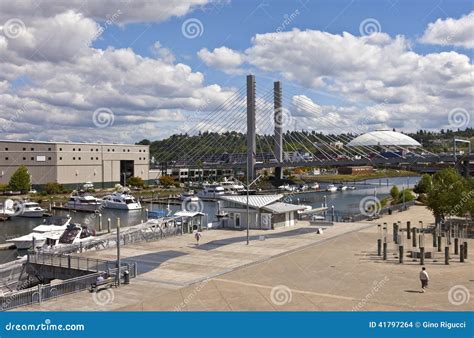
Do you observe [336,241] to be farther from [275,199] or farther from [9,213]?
[9,213]

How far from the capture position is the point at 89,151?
3863 inches

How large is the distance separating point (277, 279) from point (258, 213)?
15.5 metres

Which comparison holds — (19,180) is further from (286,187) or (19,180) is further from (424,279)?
(424,279)

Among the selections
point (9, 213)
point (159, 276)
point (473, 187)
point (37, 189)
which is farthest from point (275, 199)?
point (37, 189)

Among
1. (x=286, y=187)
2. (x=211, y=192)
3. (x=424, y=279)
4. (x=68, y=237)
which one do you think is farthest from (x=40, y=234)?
(x=286, y=187)

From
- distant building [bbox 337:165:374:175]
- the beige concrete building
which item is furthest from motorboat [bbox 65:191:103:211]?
distant building [bbox 337:165:374:175]

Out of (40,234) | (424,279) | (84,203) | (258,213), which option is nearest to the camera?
(424,279)

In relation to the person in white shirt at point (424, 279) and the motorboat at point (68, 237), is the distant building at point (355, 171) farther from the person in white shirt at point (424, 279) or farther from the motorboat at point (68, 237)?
the person in white shirt at point (424, 279)

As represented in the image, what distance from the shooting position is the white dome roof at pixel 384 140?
175m

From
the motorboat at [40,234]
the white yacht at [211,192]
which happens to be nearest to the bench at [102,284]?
the motorboat at [40,234]

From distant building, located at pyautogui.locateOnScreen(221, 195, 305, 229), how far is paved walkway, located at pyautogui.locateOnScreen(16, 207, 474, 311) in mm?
4874

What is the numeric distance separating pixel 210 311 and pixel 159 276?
19.0 ft

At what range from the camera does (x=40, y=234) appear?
40.0 m

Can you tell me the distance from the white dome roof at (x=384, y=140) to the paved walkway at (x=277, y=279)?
149 metres
